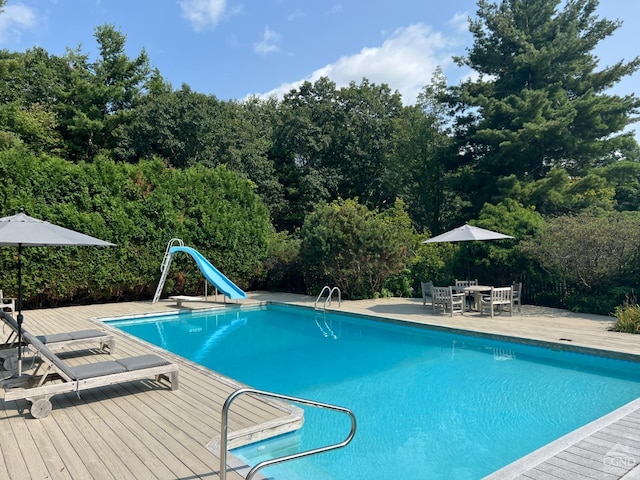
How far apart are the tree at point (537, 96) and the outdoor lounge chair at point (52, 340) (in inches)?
646

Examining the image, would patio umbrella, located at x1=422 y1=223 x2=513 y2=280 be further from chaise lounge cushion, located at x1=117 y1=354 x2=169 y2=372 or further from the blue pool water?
chaise lounge cushion, located at x1=117 y1=354 x2=169 y2=372

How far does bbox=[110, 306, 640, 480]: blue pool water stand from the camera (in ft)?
13.3

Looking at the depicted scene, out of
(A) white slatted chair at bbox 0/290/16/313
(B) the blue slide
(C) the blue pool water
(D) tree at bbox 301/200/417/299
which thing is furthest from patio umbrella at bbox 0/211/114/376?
(D) tree at bbox 301/200/417/299

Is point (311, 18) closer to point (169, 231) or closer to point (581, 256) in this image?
point (169, 231)

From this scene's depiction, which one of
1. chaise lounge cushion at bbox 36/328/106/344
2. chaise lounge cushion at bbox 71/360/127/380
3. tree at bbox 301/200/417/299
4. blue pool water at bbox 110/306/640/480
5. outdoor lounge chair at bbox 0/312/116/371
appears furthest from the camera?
tree at bbox 301/200/417/299

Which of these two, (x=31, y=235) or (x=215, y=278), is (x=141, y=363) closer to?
(x=31, y=235)

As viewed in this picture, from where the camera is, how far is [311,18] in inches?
561

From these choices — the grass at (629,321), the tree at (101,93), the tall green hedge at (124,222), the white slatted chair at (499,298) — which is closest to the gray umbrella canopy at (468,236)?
the white slatted chair at (499,298)

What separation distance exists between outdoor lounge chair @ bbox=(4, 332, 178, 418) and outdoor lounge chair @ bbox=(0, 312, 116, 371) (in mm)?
266

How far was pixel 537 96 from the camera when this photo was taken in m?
17.4

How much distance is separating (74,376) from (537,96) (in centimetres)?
1854

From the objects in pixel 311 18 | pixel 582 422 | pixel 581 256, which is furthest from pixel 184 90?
pixel 582 422

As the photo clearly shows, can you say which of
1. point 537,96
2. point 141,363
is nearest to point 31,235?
point 141,363

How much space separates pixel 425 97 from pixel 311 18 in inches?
544
